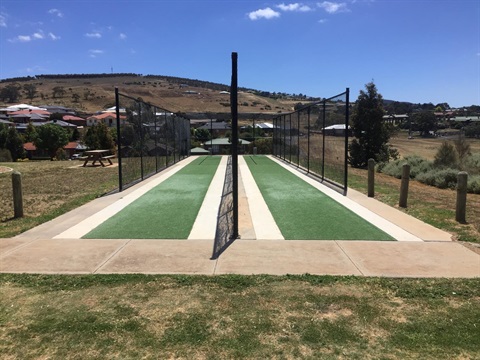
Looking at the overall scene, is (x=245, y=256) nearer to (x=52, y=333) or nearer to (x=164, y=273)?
(x=164, y=273)

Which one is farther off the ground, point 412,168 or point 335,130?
point 335,130

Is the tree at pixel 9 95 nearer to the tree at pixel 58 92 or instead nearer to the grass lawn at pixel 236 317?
the tree at pixel 58 92

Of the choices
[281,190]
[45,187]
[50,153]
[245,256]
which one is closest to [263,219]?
Result: [245,256]

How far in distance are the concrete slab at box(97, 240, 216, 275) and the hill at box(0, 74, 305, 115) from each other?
86.8 m

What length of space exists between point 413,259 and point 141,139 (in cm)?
985

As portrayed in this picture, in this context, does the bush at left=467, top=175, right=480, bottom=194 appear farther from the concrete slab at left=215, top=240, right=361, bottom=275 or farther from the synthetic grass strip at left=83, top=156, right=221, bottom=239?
the concrete slab at left=215, top=240, right=361, bottom=275

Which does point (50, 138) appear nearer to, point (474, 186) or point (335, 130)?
point (335, 130)

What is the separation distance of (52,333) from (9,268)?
205 centimetres

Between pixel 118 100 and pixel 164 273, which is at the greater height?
pixel 118 100

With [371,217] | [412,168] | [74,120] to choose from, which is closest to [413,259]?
[371,217]

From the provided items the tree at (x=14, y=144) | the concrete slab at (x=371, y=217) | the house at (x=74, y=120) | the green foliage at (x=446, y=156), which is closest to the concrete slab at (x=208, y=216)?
the concrete slab at (x=371, y=217)

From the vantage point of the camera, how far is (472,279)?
4586mm

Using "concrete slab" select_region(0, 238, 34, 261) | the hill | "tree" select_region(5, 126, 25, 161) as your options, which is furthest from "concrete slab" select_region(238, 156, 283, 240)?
the hill

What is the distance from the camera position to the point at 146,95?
11519 centimetres
